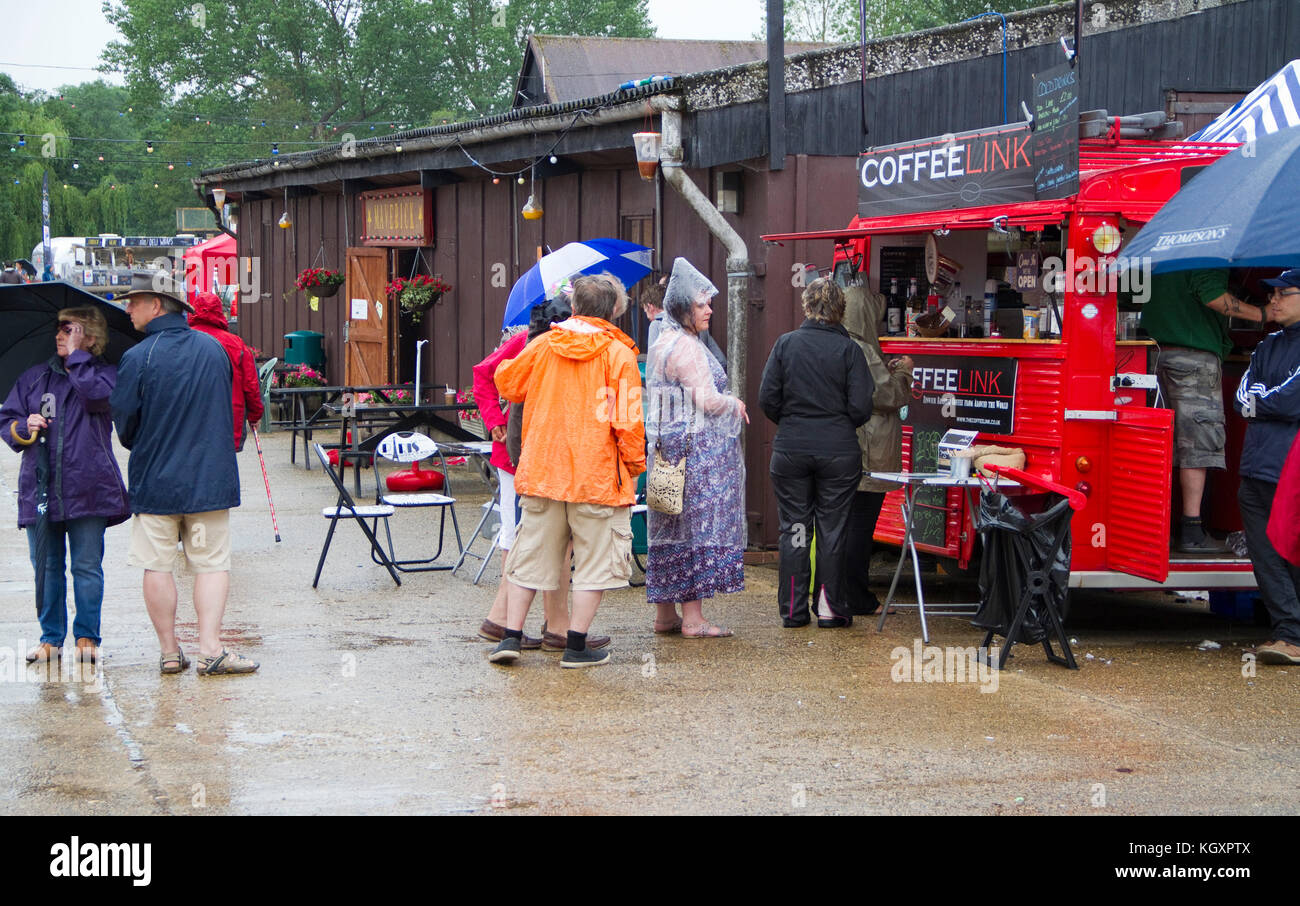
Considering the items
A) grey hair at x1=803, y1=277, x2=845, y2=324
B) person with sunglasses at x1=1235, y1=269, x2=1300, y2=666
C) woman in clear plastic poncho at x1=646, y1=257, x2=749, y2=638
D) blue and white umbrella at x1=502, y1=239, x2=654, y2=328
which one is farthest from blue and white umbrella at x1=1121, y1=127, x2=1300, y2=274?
blue and white umbrella at x1=502, y1=239, x2=654, y2=328

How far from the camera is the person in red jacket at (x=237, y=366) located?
24.5ft

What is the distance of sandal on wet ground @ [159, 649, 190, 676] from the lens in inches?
263

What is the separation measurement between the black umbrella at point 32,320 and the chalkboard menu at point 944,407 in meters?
4.29

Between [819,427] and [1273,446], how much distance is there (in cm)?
216

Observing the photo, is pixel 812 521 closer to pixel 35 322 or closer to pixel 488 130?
pixel 35 322

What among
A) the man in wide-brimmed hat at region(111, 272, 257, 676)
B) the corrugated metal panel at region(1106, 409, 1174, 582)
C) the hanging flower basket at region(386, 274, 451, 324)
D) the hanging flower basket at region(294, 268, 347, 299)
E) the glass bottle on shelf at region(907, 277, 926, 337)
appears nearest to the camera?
the man in wide-brimmed hat at region(111, 272, 257, 676)

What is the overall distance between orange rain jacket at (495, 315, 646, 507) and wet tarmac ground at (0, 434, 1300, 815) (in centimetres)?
87

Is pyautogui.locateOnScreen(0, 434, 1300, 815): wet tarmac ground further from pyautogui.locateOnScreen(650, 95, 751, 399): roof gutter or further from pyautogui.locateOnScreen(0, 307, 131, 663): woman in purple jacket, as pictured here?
pyautogui.locateOnScreen(650, 95, 751, 399): roof gutter

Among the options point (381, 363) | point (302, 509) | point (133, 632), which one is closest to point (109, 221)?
point (381, 363)

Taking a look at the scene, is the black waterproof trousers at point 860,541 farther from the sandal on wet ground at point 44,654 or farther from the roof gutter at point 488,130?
the roof gutter at point 488,130

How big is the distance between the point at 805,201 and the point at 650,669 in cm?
464

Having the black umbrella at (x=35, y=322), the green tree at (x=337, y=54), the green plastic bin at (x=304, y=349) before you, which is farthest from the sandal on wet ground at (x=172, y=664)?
the green tree at (x=337, y=54)

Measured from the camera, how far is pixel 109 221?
65625 mm

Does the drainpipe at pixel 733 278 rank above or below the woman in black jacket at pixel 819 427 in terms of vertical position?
above
